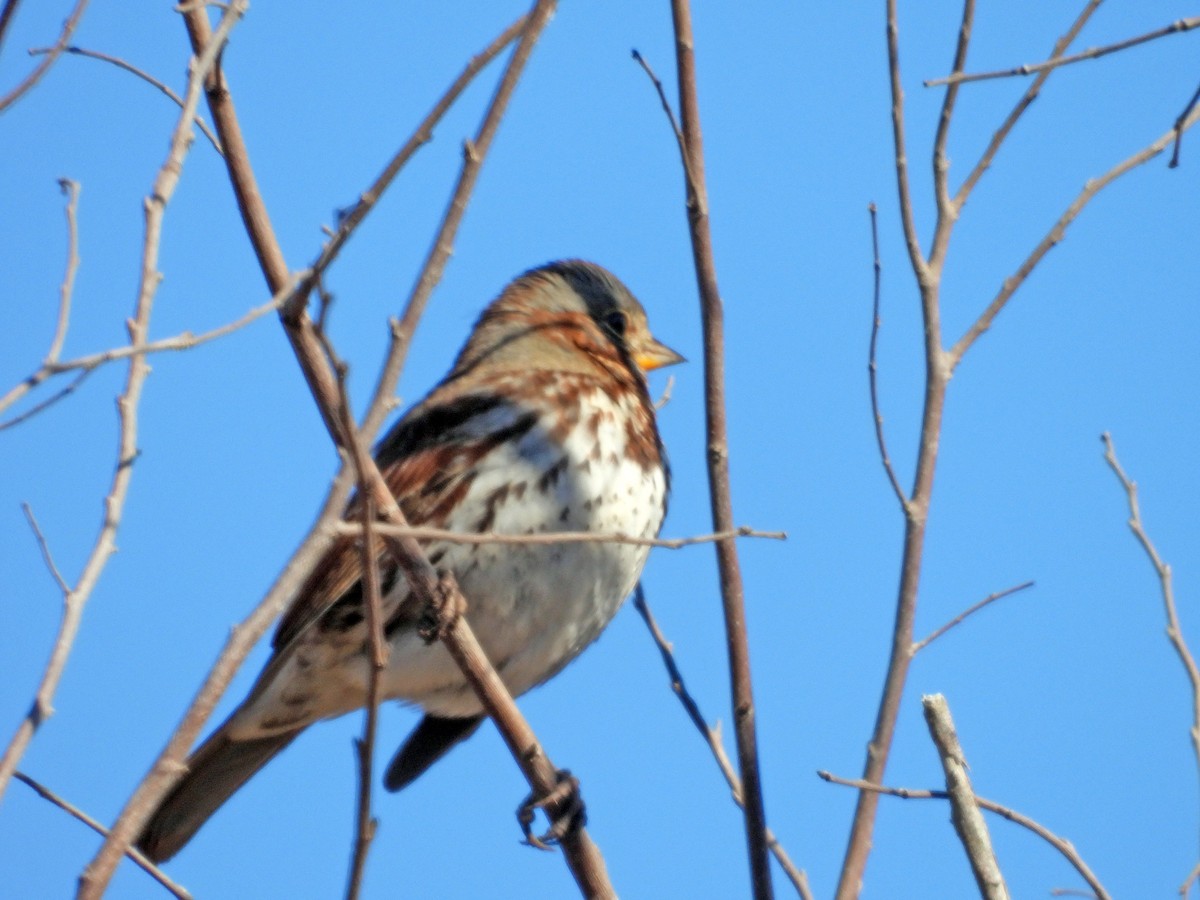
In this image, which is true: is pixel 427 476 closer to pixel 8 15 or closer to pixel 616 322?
pixel 616 322

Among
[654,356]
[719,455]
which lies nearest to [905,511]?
[719,455]

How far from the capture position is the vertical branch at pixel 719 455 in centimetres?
360

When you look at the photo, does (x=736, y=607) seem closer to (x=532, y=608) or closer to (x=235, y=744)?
(x=532, y=608)

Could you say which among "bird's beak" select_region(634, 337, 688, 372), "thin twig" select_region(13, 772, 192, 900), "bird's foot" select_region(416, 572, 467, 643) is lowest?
"thin twig" select_region(13, 772, 192, 900)

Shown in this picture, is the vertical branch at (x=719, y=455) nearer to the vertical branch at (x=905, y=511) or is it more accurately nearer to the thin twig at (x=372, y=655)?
the vertical branch at (x=905, y=511)

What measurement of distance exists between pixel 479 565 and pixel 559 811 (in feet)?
2.44

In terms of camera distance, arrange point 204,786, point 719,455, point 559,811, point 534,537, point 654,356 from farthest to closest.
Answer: point 654,356
point 204,786
point 559,811
point 719,455
point 534,537

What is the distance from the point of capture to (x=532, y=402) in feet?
15.7

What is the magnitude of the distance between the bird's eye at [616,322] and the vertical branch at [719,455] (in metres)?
2.11

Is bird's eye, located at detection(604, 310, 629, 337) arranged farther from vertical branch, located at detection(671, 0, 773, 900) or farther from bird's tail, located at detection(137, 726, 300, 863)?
vertical branch, located at detection(671, 0, 773, 900)

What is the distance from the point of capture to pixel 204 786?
503 cm

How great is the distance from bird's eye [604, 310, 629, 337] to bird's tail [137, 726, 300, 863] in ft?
5.81

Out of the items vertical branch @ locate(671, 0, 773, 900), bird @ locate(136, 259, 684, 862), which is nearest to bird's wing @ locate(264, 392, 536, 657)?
bird @ locate(136, 259, 684, 862)

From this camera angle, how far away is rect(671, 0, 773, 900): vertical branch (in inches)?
142
